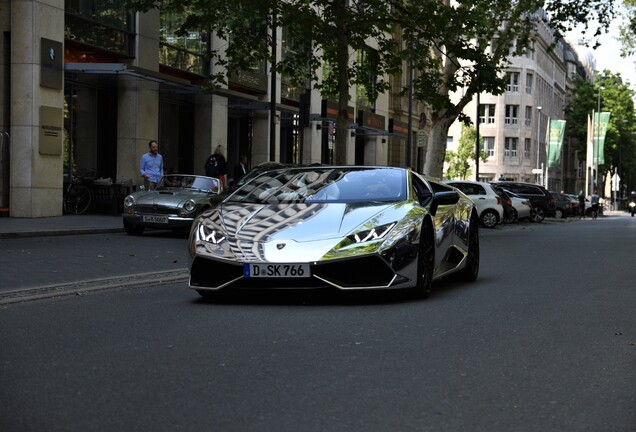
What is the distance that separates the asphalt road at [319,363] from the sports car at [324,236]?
0.85 feet

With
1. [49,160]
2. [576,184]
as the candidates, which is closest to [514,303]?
[49,160]

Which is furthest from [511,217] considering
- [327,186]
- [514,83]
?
[514,83]

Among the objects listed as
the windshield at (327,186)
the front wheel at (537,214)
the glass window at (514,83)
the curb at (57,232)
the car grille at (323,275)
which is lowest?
the front wheel at (537,214)

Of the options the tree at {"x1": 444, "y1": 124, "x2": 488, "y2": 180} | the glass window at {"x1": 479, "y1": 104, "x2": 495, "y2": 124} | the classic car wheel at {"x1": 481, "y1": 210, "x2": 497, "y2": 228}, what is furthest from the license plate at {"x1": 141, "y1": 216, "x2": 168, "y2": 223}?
the glass window at {"x1": 479, "y1": 104, "x2": 495, "y2": 124}

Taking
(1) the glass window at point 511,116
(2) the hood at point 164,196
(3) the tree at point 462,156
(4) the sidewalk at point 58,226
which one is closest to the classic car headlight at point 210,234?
(4) the sidewalk at point 58,226

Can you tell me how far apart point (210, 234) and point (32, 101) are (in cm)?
1513

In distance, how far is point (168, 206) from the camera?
64.4 ft

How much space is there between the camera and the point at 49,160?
939 inches

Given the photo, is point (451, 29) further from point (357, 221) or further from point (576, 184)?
point (576, 184)

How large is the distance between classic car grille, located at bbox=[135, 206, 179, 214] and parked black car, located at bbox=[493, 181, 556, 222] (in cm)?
2808

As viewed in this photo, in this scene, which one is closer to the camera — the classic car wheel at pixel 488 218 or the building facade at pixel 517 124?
the classic car wheel at pixel 488 218

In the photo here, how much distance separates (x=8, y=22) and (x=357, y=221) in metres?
16.2

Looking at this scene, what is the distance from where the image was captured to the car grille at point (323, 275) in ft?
28.8

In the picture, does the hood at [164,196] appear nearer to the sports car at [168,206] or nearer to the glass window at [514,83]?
the sports car at [168,206]
